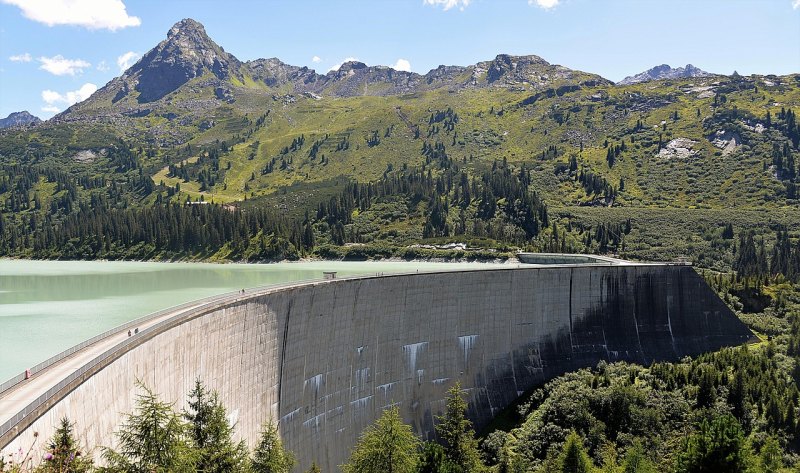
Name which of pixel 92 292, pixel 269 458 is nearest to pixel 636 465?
pixel 269 458

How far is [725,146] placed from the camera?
17425 cm

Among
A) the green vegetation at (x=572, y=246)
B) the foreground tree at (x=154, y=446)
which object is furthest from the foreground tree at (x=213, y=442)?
the foreground tree at (x=154, y=446)

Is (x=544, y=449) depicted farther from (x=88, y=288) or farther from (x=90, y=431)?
(x=88, y=288)

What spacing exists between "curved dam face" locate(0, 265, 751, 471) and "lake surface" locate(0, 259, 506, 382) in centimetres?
1000

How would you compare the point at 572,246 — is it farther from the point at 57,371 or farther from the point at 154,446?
the point at 154,446

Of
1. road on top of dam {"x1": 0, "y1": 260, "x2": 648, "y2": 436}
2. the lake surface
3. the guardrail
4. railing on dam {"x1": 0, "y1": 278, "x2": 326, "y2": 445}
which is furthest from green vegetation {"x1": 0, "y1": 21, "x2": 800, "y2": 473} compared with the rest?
the lake surface

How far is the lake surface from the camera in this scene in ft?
125

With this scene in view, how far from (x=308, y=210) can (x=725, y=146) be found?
112350mm

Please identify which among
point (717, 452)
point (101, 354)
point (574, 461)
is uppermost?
point (101, 354)

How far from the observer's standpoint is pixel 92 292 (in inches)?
2566

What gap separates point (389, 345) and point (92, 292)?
1510 inches

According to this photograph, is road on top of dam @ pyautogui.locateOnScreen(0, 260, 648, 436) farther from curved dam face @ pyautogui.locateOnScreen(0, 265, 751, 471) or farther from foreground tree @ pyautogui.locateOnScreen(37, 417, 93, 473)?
foreground tree @ pyautogui.locateOnScreen(37, 417, 93, 473)

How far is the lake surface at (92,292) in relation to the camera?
3812 centimetres

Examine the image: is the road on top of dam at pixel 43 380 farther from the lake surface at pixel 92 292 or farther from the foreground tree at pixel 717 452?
the foreground tree at pixel 717 452
